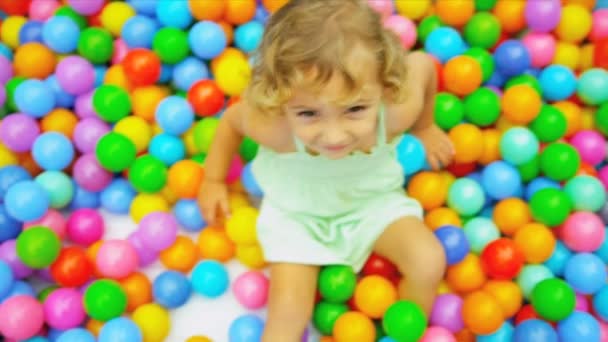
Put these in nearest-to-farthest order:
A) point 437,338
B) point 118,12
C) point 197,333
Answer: point 437,338
point 197,333
point 118,12

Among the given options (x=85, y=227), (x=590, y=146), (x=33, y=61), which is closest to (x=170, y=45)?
(x=33, y=61)

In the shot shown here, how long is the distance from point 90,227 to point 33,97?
304 mm

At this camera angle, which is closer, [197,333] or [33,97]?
[197,333]

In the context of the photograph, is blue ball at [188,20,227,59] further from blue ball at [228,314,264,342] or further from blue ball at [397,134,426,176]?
blue ball at [228,314,264,342]

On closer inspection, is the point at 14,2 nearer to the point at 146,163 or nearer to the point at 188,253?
the point at 146,163

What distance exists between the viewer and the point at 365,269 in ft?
4.04

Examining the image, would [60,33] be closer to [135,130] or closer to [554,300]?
[135,130]

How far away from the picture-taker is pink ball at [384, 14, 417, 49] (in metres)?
1.46

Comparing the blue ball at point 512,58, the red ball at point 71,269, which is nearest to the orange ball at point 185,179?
the red ball at point 71,269

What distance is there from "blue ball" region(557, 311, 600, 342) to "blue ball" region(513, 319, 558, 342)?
0.02m

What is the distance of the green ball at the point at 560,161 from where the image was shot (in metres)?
1.27

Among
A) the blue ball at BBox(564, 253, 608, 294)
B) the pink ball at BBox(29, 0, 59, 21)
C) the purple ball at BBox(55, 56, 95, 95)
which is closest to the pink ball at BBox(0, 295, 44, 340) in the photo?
the purple ball at BBox(55, 56, 95, 95)

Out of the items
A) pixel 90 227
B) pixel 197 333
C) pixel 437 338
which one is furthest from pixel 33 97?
pixel 437 338

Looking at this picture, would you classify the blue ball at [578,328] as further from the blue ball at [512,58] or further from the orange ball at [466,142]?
the blue ball at [512,58]
